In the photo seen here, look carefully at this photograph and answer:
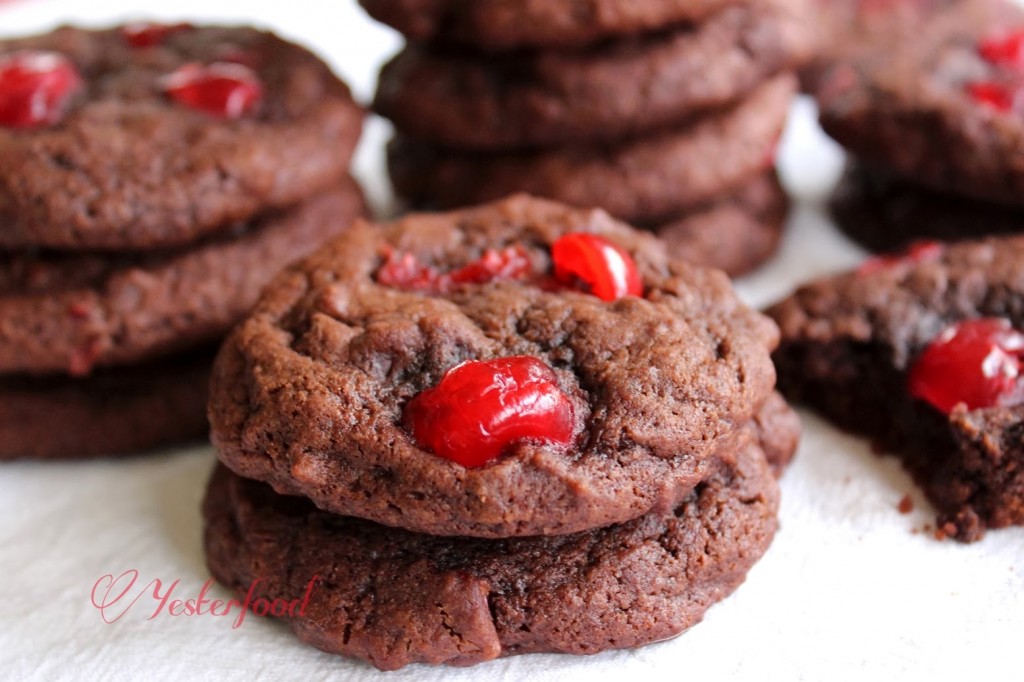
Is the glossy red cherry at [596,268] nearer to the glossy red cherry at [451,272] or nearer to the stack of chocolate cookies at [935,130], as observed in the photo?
the glossy red cherry at [451,272]

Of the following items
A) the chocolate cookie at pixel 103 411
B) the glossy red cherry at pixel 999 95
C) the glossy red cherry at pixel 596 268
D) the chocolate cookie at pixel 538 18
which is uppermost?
the chocolate cookie at pixel 538 18

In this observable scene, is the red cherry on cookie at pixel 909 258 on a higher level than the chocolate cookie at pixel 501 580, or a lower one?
higher

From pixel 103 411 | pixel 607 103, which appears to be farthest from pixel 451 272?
pixel 103 411

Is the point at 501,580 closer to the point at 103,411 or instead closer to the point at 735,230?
the point at 103,411

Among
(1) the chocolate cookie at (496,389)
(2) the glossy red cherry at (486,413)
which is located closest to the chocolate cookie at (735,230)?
(1) the chocolate cookie at (496,389)

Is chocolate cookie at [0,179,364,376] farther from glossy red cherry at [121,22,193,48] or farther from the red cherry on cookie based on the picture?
the red cherry on cookie

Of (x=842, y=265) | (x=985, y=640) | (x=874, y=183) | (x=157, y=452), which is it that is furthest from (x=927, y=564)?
(x=157, y=452)
